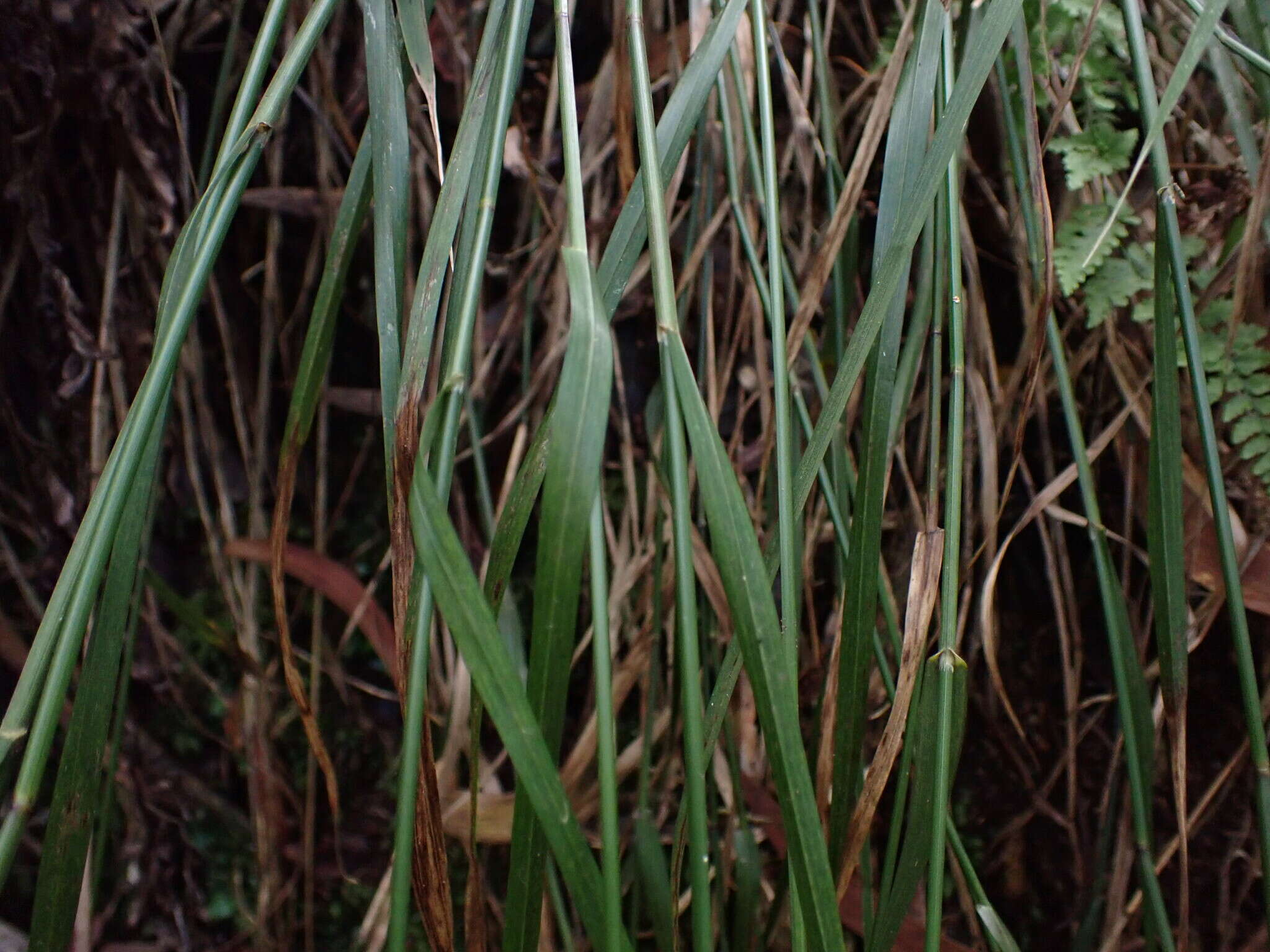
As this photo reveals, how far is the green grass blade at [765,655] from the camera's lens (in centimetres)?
30

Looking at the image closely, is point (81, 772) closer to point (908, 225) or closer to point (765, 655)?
point (765, 655)

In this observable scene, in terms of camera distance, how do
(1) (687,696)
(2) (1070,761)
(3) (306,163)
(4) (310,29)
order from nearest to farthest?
1. (1) (687,696)
2. (4) (310,29)
3. (2) (1070,761)
4. (3) (306,163)

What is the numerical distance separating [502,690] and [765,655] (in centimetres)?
9

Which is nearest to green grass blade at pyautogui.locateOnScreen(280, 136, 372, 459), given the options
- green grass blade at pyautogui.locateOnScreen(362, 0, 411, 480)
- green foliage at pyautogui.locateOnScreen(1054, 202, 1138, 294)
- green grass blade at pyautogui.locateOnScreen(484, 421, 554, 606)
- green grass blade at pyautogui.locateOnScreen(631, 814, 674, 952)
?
green grass blade at pyautogui.locateOnScreen(362, 0, 411, 480)

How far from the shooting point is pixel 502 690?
0.28m

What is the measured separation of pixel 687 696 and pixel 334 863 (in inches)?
28.3

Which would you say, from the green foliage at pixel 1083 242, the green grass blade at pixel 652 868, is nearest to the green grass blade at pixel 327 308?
the green grass blade at pixel 652 868

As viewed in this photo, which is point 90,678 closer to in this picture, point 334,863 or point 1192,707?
point 334,863

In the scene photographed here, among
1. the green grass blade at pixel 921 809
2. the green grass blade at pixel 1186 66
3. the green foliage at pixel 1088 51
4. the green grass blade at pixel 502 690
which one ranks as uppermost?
the green foliage at pixel 1088 51

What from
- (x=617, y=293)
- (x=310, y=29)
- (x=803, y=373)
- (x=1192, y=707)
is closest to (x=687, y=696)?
(x=617, y=293)

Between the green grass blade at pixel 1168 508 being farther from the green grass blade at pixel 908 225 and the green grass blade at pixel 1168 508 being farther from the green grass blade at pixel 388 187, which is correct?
the green grass blade at pixel 388 187

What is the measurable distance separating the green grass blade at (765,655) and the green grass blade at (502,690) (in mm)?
69

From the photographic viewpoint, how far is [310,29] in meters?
0.38

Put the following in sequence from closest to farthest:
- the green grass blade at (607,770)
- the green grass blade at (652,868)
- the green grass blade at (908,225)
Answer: the green grass blade at (607,770) < the green grass blade at (908,225) < the green grass blade at (652,868)
